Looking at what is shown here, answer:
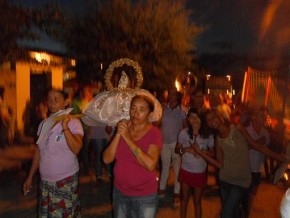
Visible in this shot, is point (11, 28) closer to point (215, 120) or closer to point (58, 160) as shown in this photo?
point (58, 160)

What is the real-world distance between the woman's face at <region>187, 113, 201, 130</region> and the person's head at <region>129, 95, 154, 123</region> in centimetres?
188

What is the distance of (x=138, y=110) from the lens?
12.3ft

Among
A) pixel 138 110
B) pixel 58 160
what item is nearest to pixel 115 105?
pixel 138 110

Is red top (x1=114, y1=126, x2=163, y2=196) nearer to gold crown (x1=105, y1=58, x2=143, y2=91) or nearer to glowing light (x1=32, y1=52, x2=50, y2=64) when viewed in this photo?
gold crown (x1=105, y1=58, x2=143, y2=91)

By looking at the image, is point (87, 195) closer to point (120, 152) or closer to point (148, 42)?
point (120, 152)

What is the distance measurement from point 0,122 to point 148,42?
8661 mm

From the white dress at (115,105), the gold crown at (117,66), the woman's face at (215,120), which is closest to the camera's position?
the white dress at (115,105)

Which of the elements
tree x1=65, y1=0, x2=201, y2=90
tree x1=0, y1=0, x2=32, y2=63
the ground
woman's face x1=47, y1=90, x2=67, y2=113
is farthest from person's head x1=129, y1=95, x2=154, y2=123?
tree x1=65, y1=0, x2=201, y2=90

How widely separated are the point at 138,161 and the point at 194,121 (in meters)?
2.04

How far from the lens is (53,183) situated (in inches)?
172

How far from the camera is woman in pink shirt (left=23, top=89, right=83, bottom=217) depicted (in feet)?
14.2

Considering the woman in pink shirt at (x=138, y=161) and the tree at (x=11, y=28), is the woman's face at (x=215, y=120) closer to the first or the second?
the woman in pink shirt at (x=138, y=161)

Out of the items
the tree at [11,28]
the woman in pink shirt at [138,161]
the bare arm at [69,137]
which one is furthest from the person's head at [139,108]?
the tree at [11,28]

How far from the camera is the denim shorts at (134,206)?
375cm
